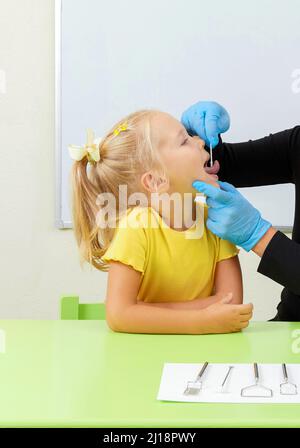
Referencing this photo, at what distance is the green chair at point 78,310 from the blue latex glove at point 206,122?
40 centimetres

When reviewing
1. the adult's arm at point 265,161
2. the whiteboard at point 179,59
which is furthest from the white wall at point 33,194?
the adult's arm at point 265,161

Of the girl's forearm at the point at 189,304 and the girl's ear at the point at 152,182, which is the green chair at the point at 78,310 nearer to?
the girl's forearm at the point at 189,304

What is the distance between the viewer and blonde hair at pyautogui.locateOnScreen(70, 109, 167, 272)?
1.33 metres

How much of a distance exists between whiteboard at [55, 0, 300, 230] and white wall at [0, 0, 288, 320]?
64 millimetres

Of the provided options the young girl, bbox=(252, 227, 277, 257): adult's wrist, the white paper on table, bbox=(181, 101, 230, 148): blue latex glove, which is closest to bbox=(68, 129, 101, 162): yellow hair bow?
the young girl

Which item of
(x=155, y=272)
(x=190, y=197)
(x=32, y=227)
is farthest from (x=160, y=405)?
(x=32, y=227)

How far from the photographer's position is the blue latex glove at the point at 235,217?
1.21 m

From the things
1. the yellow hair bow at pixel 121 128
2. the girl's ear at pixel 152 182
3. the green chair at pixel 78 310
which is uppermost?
the yellow hair bow at pixel 121 128

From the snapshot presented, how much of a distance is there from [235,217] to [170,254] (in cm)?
14

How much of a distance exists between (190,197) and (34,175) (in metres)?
1.16

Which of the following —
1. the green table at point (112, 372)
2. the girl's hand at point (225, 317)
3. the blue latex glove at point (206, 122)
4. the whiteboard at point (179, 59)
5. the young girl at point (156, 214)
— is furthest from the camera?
the whiteboard at point (179, 59)

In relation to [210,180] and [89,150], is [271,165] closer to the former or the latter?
[210,180]

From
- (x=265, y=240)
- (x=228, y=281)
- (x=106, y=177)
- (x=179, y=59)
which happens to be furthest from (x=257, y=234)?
(x=179, y=59)
